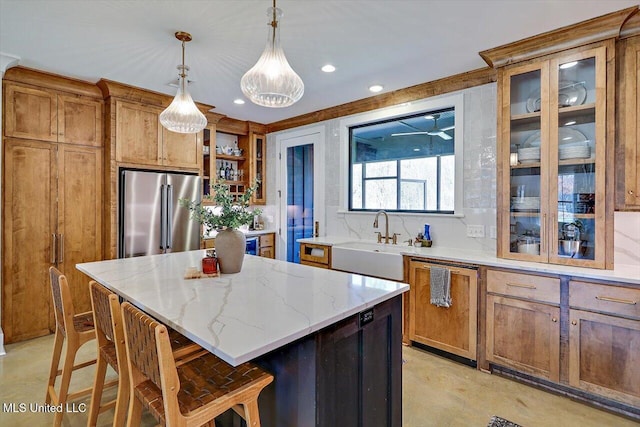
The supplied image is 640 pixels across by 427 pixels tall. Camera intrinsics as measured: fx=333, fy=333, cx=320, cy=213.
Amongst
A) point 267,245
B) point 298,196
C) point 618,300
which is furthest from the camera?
point 267,245

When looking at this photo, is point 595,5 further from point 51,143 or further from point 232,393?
point 51,143

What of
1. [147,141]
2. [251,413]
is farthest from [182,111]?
[251,413]

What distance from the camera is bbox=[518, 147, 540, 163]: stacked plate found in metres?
2.66

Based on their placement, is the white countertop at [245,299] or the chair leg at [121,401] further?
the chair leg at [121,401]

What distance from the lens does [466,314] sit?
9.16ft

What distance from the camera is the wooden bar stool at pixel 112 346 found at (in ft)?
4.76

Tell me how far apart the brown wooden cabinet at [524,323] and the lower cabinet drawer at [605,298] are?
0.11m

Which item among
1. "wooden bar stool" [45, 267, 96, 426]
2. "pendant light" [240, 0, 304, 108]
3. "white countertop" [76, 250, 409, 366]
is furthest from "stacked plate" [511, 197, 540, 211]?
"wooden bar stool" [45, 267, 96, 426]

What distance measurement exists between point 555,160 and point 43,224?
15.4ft

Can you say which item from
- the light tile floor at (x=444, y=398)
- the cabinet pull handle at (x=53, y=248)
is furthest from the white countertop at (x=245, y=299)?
the cabinet pull handle at (x=53, y=248)

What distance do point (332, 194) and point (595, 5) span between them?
120 inches

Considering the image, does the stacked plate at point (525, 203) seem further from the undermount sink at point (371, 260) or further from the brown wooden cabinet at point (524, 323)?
the undermount sink at point (371, 260)

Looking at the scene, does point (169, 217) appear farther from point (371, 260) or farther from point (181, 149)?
point (371, 260)

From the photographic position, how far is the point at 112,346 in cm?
177
